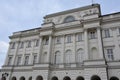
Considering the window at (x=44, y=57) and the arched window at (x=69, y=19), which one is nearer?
the window at (x=44, y=57)

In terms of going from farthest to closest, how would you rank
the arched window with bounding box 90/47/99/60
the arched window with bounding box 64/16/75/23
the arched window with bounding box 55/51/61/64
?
the arched window with bounding box 64/16/75/23 < the arched window with bounding box 55/51/61/64 < the arched window with bounding box 90/47/99/60

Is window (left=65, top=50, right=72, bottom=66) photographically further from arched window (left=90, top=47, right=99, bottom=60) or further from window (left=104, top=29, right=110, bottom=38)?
window (left=104, top=29, right=110, bottom=38)

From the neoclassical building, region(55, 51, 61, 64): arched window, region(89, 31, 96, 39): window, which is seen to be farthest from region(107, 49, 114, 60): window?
region(55, 51, 61, 64): arched window

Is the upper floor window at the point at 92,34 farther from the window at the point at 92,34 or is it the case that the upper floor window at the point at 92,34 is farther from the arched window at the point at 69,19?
the arched window at the point at 69,19

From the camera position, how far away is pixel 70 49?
22.2 m

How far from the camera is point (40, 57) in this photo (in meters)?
23.4

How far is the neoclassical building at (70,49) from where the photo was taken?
18.1 m

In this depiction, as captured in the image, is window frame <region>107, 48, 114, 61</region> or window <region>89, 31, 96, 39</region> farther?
window <region>89, 31, 96, 39</region>

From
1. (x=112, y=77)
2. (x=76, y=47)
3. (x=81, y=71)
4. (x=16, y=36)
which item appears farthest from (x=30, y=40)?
(x=112, y=77)

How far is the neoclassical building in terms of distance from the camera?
18141 millimetres

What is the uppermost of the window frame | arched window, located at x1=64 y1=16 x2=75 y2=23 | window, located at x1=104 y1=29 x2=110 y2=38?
arched window, located at x1=64 y1=16 x2=75 y2=23

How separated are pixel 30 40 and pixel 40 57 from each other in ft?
20.4

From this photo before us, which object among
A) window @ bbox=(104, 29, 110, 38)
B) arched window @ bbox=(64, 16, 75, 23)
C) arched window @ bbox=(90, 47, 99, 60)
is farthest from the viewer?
arched window @ bbox=(64, 16, 75, 23)

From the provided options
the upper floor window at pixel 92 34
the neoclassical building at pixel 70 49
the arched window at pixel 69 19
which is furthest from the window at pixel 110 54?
the arched window at pixel 69 19
